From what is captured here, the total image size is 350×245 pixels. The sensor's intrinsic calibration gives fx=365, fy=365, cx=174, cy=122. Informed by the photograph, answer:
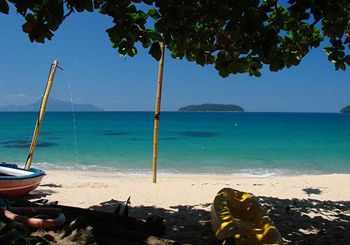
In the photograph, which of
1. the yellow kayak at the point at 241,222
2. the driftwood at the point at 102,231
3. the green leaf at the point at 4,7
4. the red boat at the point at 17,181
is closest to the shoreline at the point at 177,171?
the red boat at the point at 17,181

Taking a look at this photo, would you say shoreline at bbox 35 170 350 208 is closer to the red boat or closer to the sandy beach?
the sandy beach

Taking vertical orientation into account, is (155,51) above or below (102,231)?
above

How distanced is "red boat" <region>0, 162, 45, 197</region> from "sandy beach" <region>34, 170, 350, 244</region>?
24.0 inches

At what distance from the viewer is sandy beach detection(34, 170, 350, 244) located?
5660mm

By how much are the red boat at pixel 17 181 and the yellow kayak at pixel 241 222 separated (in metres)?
4.06

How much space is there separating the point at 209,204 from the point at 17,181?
12.8 feet

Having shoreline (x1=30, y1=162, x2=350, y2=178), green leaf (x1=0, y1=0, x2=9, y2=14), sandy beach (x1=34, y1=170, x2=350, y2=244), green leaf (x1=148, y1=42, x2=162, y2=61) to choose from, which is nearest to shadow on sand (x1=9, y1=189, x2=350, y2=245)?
sandy beach (x1=34, y1=170, x2=350, y2=244)

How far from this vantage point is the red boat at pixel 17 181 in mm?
7013

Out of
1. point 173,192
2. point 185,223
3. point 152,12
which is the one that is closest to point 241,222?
point 185,223

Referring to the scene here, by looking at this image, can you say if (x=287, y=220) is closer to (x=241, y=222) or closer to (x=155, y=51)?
(x=241, y=222)

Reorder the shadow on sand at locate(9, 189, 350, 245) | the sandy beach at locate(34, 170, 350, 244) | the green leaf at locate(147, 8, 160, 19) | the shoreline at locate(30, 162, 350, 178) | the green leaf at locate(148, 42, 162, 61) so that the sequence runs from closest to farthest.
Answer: the green leaf at locate(148, 42, 162, 61) → the green leaf at locate(147, 8, 160, 19) → the shadow on sand at locate(9, 189, 350, 245) → the sandy beach at locate(34, 170, 350, 244) → the shoreline at locate(30, 162, 350, 178)

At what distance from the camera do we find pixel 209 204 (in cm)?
775

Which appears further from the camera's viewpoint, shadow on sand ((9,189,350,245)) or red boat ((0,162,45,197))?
red boat ((0,162,45,197))

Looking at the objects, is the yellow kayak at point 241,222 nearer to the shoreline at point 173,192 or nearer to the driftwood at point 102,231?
the driftwood at point 102,231
